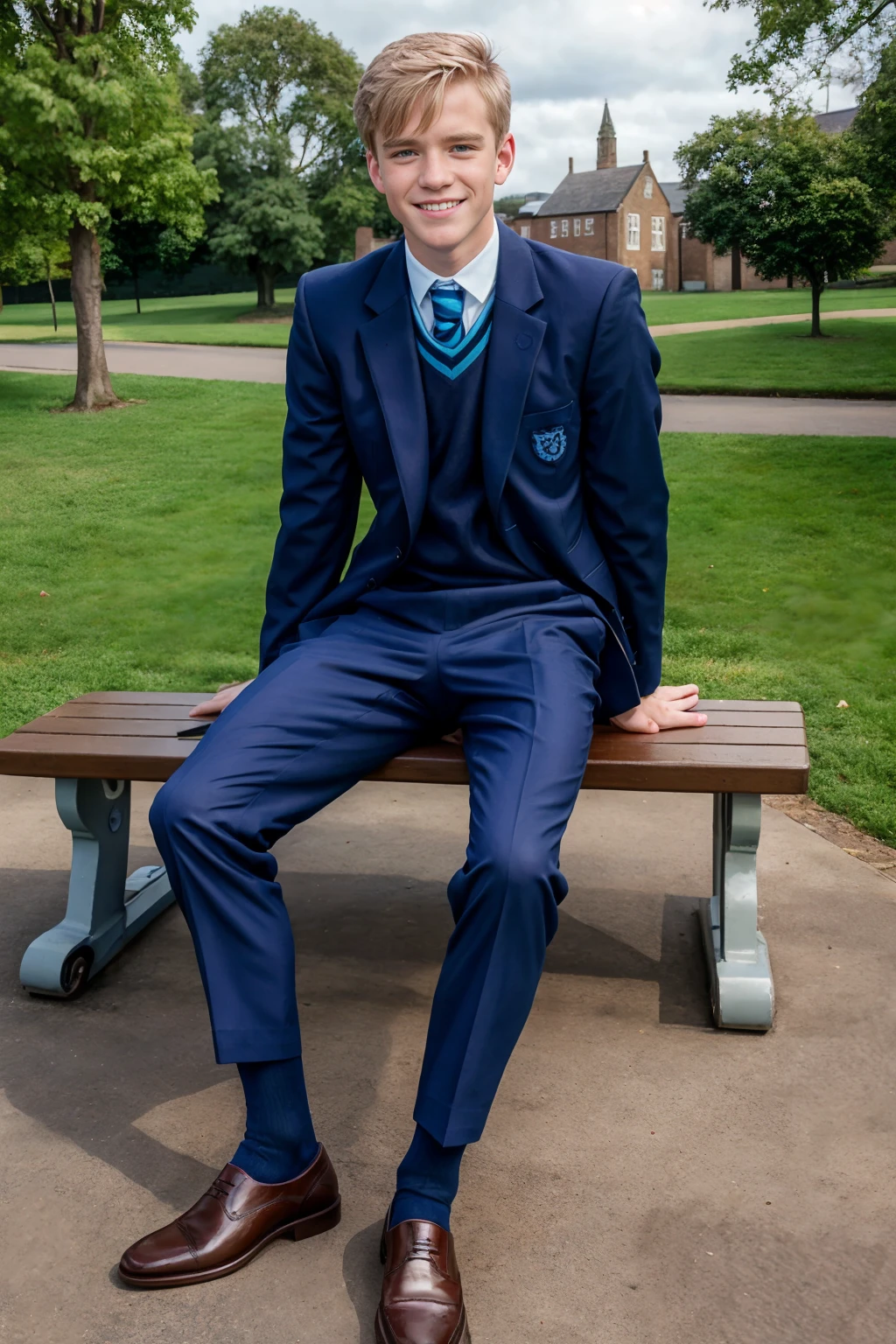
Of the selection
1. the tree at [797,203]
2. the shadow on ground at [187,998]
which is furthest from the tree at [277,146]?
the shadow on ground at [187,998]

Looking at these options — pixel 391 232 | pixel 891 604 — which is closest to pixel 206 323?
pixel 391 232

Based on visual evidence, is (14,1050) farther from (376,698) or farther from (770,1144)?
(770,1144)

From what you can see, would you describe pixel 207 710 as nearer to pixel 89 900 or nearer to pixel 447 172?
pixel 89 900

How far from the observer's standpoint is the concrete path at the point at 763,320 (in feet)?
86.8

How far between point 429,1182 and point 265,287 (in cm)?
4226

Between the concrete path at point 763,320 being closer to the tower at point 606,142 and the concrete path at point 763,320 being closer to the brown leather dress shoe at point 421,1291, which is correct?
the brown leather dress shoe at point 421,1291

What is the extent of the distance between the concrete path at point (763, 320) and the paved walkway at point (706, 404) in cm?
856

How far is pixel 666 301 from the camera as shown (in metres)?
40.7

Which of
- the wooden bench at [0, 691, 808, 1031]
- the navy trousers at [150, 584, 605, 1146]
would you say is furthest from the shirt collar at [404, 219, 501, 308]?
the wooden bench at [0, 691, 808, 1031]

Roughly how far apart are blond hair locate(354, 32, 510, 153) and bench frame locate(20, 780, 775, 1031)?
171 cm

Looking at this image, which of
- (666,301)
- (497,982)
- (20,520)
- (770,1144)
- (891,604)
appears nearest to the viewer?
(497,982)

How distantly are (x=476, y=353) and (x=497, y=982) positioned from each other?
1.41 m

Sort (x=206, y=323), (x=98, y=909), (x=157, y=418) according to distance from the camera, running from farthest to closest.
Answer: (x=206, y=323), (x=157, y=418), (x=98, y=909)

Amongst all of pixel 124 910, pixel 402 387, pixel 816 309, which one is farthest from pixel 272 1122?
pixel 816 309
